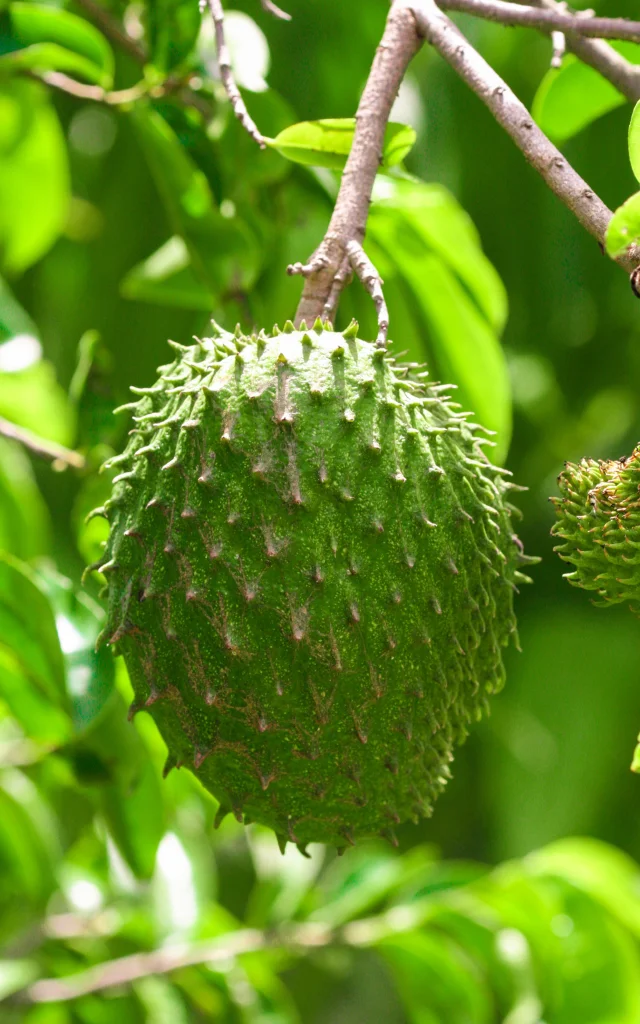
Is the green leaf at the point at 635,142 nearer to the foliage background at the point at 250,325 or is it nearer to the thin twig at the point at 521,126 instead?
the thin twig at the point at 521,126

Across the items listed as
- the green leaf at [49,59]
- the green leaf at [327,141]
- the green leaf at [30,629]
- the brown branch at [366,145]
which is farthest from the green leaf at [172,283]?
the brown branch at [366,145]

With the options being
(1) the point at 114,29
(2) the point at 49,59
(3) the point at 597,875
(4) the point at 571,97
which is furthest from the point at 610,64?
(3) the point at 597,875

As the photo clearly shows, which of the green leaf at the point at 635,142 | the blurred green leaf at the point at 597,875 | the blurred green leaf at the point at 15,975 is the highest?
the green leaf at the point at 635,142

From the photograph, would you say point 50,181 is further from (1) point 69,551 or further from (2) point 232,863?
(2) point 232,863

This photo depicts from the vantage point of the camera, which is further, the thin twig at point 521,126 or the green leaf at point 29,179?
the green leaf at point 29,179

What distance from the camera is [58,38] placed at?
7.03 feet

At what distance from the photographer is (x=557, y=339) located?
11.5 ft

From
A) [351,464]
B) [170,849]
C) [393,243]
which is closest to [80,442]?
[393,243]

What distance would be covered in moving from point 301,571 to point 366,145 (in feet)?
1.92

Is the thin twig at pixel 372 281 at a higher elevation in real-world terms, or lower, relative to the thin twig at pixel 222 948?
higher

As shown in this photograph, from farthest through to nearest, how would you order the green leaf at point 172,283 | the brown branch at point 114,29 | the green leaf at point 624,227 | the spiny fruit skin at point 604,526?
the green leaf at point 172,283
the brown branch at point 114,29
the spiny fruit skin at point 604,526
the green leaf at point 624,227

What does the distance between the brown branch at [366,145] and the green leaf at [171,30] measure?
753 mm

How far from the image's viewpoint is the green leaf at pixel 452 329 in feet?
7.10

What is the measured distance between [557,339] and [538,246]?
30 cm
